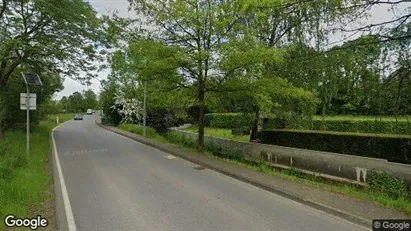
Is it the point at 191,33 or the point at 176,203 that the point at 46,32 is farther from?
the point at 176,203

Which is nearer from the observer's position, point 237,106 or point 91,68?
point 237,106

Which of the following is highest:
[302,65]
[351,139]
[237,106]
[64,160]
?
[302,65]

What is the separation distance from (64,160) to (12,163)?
321cm

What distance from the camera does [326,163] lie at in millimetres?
12414

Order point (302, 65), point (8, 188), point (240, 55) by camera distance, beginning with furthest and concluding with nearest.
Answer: point (240, 55)
point (302, 65)
point (8, 188)

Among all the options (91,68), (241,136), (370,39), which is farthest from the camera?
(241,136)

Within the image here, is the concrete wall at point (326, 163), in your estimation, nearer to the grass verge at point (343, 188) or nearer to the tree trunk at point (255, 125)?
the grass verge at point (343, 188)

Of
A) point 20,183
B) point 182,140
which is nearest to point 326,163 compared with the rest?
point 20,183

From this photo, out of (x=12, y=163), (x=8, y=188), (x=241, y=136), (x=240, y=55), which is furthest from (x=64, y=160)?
(x=241, y=136)

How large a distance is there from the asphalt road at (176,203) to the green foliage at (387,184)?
12.3 ft

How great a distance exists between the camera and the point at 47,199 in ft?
26.8

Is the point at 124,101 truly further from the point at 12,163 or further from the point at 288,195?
the point at 288,195

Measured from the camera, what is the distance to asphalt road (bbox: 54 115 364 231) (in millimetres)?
6309

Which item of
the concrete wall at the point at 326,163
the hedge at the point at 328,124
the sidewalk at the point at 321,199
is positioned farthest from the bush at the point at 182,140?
the sidewalk at the point at 321,199
